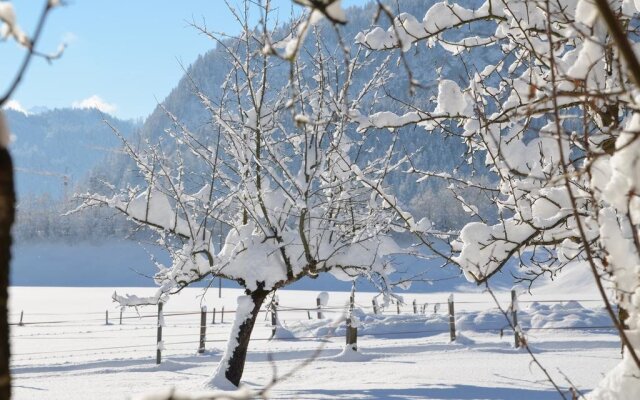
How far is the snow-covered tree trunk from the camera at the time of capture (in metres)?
8.02

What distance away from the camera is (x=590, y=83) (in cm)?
296

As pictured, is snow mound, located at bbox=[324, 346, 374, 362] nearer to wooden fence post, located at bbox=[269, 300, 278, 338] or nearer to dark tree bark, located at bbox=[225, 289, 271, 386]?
wooden fence post, located at bbox=[269, 300, 278, 338]

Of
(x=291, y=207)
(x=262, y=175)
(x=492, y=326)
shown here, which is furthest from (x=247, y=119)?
(x=492, y=326)

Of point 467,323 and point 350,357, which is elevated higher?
point 467,323

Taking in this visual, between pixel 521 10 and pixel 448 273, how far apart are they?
Result: 6580 centimetres

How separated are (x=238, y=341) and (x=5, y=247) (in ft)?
25.6

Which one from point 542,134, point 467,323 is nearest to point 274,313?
point 467,323

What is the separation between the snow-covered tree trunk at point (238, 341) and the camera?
8.02 metres

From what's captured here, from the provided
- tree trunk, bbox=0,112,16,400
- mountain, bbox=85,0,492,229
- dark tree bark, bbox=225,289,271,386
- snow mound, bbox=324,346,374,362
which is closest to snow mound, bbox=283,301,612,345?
snow mound, bbox=324,346,374,362

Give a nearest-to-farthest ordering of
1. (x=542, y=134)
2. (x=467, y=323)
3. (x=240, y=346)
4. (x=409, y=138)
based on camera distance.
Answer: (x=542, y=134), (x=240, y=346), (x=467, y=323), (x=409, y=138)

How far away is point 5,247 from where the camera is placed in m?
0.57

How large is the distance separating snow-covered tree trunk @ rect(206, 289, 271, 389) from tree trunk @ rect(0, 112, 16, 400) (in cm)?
754

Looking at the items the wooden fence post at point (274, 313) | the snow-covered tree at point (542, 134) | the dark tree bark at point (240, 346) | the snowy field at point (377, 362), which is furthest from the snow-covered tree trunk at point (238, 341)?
the snow-covered tree at point (542, 134)

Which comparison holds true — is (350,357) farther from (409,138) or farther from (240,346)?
(409,138)
